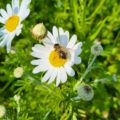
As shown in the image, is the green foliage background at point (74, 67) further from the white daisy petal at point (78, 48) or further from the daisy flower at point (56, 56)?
the white daisy petal at point (78, 48)

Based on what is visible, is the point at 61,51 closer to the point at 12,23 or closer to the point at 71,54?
the point at 71,54

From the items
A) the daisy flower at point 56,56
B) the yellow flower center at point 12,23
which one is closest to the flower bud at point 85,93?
the daisy flower at point 56,56

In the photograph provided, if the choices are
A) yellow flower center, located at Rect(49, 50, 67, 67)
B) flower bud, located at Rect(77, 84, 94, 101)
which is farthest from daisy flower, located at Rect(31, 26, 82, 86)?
flower bud, located at Rect(77, 84, 94, 101)

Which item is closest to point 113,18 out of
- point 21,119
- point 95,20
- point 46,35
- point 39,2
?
point 95,20

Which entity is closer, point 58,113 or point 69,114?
point 69,114

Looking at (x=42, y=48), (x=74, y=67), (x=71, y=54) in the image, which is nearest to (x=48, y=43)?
(x=42, y=48)

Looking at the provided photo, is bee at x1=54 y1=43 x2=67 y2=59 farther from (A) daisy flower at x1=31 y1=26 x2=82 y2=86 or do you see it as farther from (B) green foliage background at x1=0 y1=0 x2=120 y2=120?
(B) green foliage background at x1=0 y1=0 x2=120 y2=120

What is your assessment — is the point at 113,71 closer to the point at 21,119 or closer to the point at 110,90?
the point at 110,90
